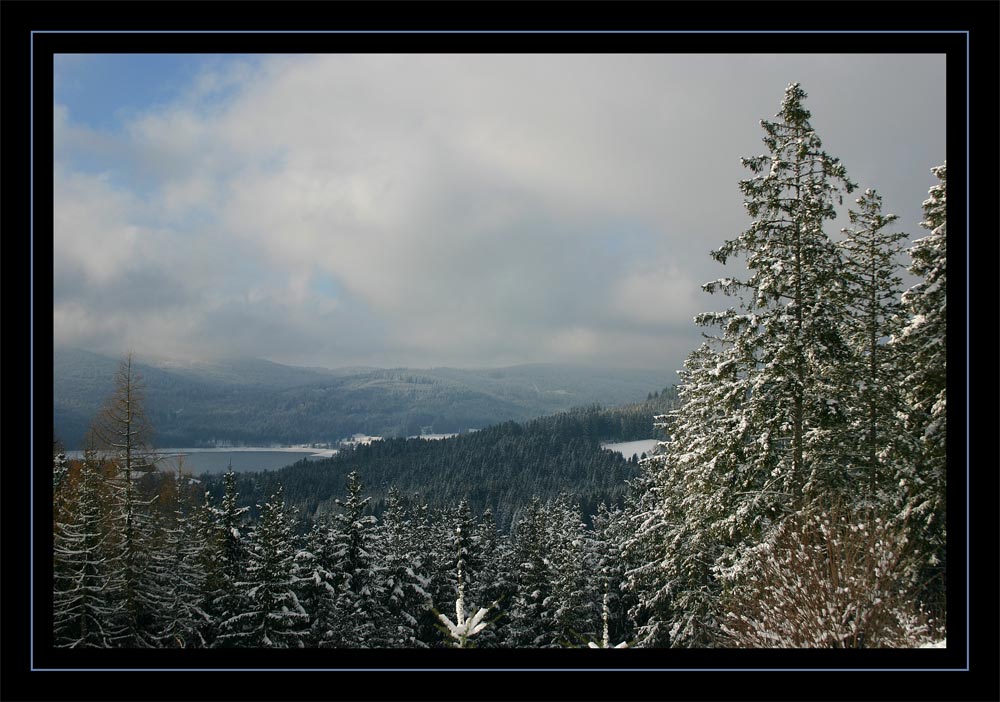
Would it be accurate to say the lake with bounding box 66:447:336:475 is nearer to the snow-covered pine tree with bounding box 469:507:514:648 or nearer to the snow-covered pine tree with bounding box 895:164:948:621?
the snow-covered pine tree with bounding box 469:507:514:648

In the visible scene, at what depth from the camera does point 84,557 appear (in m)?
9.15

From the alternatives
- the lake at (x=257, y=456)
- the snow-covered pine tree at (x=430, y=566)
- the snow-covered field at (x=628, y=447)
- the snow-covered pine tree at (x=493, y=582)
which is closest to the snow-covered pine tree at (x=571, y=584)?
the snow-covered pine tree at (x=493, y=582)

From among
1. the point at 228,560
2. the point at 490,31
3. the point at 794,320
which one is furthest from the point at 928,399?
the point at 228,560

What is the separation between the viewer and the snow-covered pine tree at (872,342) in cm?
763

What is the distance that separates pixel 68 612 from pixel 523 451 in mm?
68871

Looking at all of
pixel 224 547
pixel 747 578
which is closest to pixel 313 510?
pixel 224 547

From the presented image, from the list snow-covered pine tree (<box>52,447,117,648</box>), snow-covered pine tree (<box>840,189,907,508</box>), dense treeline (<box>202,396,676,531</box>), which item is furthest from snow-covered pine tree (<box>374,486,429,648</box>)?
dense treeline (<box>202,396,676,531</box>)

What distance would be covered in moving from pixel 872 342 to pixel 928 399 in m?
1.34

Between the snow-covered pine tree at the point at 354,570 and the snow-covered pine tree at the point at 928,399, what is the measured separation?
1281cm

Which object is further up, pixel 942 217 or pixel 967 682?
pixel 942 217

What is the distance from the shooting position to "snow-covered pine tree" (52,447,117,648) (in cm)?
858

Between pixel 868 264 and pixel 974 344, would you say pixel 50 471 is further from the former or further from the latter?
pixel 868 264

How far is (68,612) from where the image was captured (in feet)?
28.4

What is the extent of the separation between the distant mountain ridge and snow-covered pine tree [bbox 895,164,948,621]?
13.2 feet
